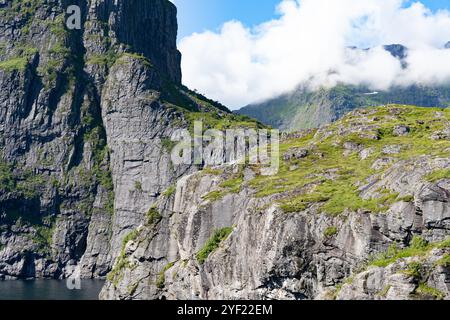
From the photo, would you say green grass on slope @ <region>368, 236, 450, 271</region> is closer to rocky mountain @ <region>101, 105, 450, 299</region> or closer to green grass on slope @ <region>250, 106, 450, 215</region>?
rocky mountain @ <region>101, 105, 450, 299</region>

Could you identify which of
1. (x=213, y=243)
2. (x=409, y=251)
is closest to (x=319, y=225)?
(x=409, y=251)

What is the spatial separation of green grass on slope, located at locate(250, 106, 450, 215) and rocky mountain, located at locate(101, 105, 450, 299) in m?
0.24

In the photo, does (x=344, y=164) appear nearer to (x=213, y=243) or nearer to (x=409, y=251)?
(x=213, y=243)

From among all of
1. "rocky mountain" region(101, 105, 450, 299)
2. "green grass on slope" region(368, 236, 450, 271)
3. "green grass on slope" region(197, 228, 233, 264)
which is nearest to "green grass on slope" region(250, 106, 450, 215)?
"rocky mountain" region(101, 105, 450, 299)

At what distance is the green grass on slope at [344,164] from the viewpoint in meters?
78.8

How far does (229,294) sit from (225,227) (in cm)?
1291

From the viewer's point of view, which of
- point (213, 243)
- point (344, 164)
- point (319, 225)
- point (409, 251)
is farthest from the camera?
point (344, 164)

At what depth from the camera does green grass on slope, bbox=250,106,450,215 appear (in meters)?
78.8

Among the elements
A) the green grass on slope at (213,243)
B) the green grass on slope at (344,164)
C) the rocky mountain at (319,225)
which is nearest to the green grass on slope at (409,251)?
the rocky mountain at (319,225)

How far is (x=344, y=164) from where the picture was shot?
101562 mm

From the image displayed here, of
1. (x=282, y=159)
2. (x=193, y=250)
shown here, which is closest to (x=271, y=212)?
(x=193, y=250)

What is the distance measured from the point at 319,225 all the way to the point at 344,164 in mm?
27337

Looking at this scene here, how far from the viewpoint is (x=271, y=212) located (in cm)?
8375
